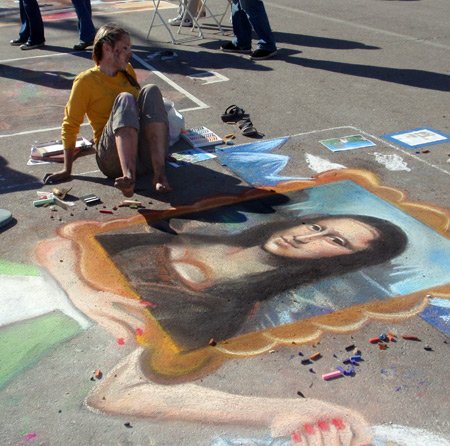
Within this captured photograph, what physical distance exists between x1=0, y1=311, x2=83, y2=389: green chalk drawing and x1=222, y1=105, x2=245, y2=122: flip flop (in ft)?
11.2

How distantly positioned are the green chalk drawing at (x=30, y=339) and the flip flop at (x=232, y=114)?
3.40 m

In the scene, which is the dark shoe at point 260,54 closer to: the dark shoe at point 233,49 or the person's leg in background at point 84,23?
the dark shoe at point 233,49

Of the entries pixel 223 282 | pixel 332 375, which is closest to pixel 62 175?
pixel 223 282

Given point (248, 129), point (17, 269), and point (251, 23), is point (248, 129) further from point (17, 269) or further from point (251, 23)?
point (251, 23)

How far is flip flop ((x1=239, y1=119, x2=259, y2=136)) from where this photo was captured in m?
5.66

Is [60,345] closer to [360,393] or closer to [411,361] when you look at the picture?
[360,393]

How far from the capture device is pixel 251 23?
8.47 m

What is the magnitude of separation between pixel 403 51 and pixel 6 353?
297 inches

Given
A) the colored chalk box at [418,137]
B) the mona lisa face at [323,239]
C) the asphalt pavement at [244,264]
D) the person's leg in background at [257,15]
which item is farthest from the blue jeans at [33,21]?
the mona lisa face at [323,239]

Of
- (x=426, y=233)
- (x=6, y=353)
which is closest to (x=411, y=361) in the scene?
(x=426, y=233)

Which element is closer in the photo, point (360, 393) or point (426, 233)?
point (360, 393)

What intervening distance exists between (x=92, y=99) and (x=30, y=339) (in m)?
2.24

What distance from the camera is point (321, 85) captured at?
23.6 feet

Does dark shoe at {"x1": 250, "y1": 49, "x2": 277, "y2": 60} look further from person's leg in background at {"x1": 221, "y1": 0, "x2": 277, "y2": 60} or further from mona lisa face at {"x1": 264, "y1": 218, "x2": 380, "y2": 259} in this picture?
mona lisa face at {"x1": 264, "y1": 218, "x2": 380, "y2": 259}
